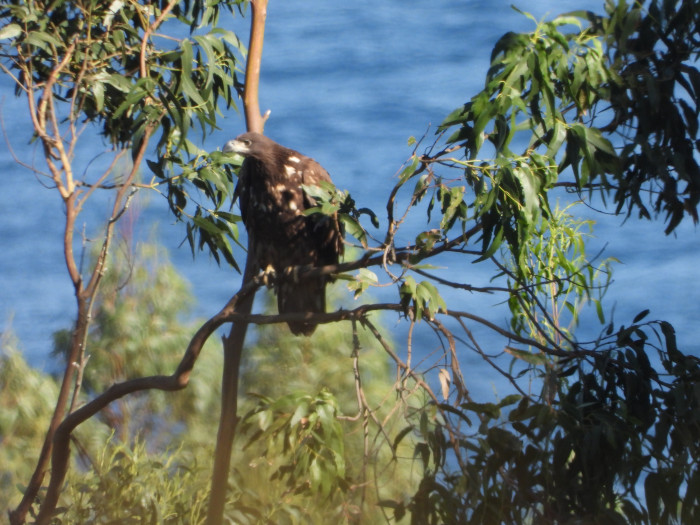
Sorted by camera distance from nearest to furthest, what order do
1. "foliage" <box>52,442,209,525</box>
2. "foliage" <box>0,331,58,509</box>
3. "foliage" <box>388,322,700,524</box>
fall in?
"foliage" <box>388,322,700,524</box> < "foliage" <box>52,442,209,525</box> < "foliage" <box>0,331,58,509</box>

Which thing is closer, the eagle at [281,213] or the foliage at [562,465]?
the foliage at [562,465]

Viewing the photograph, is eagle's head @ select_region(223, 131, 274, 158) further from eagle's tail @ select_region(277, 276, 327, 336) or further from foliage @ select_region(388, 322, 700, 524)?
foliage @ select_region(388, 322, 700, 524)

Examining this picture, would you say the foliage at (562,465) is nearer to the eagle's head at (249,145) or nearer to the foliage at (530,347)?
the foliage at (530,347)

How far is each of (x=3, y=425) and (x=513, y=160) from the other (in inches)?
168

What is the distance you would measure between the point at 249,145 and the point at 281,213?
27 centimetres

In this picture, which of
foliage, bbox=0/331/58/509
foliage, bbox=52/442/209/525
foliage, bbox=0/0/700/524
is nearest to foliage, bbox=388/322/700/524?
foliage, bbox=0/0/700/524

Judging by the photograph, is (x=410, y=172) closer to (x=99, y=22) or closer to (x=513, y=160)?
(x=513, y=160)

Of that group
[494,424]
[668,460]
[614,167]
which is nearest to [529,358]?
[494,424]

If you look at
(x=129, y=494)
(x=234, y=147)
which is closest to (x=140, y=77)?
(x=234, y=147)

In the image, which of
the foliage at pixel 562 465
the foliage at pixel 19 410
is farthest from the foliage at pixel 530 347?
the foliage at pixel 19 410

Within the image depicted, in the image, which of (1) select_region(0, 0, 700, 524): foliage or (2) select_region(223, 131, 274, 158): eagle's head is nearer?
(1) select_region(0, 0, 700, 524): foliage

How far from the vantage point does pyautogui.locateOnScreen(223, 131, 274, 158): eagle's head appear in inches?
121

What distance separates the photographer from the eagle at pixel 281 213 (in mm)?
3162

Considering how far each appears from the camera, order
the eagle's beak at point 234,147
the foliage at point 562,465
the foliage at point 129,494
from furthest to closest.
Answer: the eagle's beak at point 234,147, the foliage at point 129,494, the foliage at point 562,465
